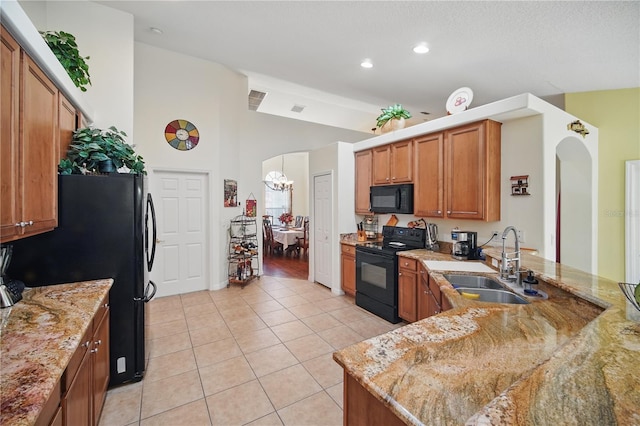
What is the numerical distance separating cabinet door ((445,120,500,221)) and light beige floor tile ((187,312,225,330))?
3.09 meters

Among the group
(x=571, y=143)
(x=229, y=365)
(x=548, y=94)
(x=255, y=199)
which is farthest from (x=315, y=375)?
(x=548, y=94)

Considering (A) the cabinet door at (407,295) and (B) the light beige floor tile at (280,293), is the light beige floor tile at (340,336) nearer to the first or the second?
(A) the cabinet door at (407,295)

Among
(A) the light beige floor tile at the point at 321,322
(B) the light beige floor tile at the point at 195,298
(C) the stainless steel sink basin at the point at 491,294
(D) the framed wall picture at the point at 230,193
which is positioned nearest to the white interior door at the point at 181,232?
(B) the light beige floor tile at the point at 195,298

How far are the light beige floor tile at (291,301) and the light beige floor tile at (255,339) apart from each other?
31.6 inches

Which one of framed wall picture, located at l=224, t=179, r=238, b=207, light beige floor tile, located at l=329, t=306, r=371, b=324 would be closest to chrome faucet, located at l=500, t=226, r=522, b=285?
light beige floor tile, located at l=329, t=306, r=371, b=324

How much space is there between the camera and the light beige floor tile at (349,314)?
356cm

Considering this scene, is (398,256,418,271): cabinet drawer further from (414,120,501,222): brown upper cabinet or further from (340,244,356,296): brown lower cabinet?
(340,244,356,296): brown lower cabinet

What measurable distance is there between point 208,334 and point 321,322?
4.30 ft

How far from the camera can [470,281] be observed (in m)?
2.38

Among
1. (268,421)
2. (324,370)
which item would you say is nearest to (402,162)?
(324,370)

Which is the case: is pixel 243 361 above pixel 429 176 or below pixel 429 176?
below

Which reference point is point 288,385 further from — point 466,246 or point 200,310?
point 466,246

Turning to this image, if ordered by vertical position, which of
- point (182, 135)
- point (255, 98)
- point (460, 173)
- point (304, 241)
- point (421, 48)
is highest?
point (255, 98)

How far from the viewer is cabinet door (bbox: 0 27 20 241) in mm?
1277
